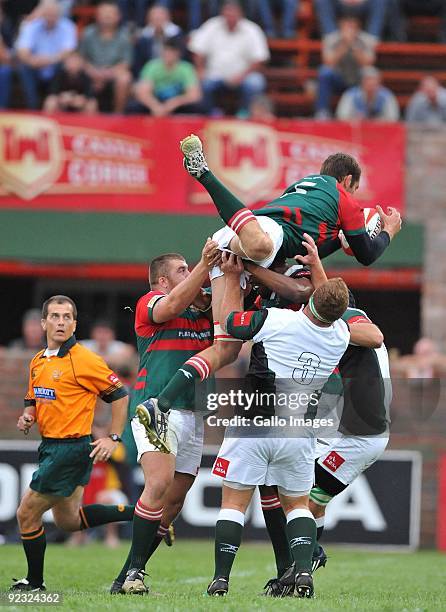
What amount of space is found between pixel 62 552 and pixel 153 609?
6.66 metres

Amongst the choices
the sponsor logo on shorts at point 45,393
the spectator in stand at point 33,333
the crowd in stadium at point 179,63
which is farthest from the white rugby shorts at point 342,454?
the crowd in stadium at point 179,63

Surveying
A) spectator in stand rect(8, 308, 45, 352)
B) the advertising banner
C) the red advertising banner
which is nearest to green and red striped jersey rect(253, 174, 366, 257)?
the advertising banner

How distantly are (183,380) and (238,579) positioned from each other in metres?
2.93

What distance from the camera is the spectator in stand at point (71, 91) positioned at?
1727 centimetres

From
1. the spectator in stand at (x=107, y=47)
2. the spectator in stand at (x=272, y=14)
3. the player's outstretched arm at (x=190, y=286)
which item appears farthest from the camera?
the spectator in stand at (x=272, y=14)

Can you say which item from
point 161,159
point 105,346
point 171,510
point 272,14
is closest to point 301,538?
point 171,510

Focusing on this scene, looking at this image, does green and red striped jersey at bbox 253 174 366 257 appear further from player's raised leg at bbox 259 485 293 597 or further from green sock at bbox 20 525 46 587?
green sock at bbox 20 525 46 587

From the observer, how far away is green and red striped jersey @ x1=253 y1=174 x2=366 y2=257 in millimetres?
8453

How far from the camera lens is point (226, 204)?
8.25m

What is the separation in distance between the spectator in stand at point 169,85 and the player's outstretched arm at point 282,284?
911 cm

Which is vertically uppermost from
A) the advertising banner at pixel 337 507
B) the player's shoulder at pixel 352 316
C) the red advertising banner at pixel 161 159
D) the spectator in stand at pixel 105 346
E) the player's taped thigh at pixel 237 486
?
the red advertising banner at pixel 161 159

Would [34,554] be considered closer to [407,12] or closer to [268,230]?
[268,230]

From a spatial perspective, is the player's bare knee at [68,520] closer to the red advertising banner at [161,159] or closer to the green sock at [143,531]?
the green sock at [143,531]

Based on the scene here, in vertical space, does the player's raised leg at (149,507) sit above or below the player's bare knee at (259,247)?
below
